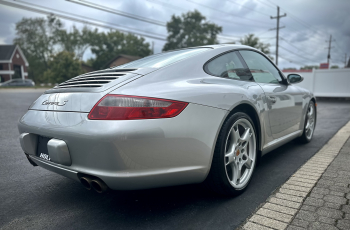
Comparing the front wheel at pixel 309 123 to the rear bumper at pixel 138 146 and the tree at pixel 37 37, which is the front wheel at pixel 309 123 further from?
the tree at pixel 37 37

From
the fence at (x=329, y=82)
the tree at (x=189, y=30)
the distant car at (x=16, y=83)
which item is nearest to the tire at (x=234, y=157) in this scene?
the fence at (x=329, y=82)

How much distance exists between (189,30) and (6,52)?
114ft

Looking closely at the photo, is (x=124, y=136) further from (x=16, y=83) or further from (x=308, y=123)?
(x=16, y=83)

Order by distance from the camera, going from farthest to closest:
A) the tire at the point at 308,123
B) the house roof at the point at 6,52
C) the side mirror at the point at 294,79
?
the house roof at the point at 6,52 → the tire at the point at 308,123 → the side mirror at the point at 294,79

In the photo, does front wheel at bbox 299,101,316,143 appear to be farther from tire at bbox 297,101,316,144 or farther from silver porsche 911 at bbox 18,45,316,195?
silver porsche 911 at bbox 18,45,316,195

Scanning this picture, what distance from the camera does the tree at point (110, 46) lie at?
2190 inches

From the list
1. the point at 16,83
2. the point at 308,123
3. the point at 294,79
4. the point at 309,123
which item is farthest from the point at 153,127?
the point at 16,83

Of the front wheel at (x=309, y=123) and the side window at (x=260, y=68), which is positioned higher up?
the side window at (x=260, y=68)

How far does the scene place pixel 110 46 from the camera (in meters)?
56.9

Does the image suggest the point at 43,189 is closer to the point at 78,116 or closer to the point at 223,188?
the point at 78,116

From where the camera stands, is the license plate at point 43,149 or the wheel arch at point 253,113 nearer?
the license plate at point 43,149

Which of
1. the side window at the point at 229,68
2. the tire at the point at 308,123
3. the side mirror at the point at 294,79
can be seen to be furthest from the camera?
the tire at the point at 308,123

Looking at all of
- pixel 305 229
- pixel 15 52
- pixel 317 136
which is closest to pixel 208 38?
pixel 15 52

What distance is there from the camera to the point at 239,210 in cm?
201
